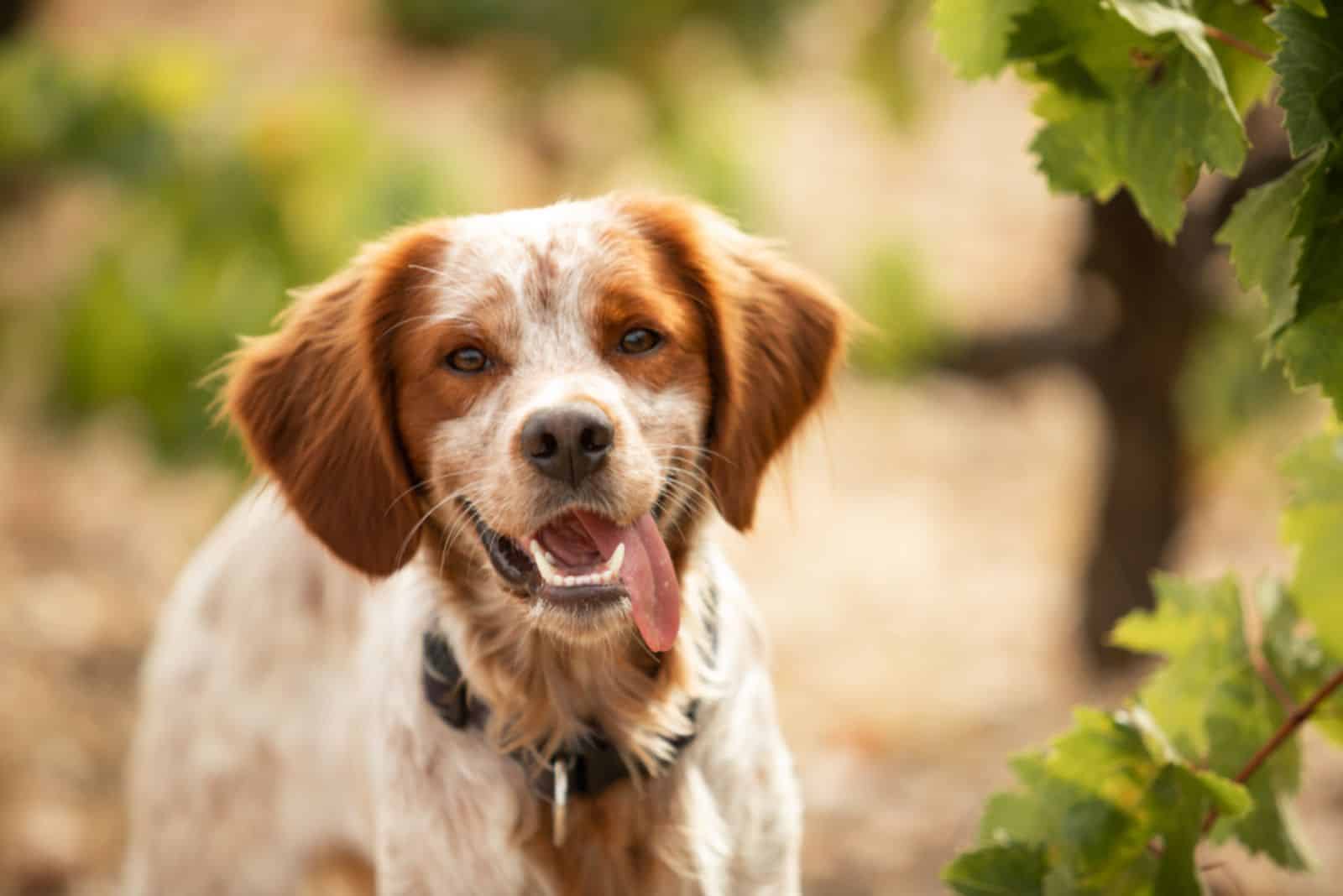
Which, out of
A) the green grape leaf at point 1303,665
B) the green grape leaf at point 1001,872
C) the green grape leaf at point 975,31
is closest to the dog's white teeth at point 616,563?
the green grape leaf at point 1001,872

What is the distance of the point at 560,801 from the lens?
1.77 m

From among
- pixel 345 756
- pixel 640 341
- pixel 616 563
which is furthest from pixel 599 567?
pixel 345 756

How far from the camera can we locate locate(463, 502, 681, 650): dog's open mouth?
5.54 ft

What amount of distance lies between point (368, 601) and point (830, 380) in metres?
0.80

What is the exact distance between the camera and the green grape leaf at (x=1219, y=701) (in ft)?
6.17

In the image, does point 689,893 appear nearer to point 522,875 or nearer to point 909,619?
point 522,875

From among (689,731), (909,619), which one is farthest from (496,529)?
(909,619)

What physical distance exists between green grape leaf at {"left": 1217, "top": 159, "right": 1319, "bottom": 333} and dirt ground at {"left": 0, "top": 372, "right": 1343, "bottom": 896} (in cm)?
75

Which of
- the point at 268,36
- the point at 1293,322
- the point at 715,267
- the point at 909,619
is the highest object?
the point at 1293,322

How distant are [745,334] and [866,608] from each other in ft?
16.5

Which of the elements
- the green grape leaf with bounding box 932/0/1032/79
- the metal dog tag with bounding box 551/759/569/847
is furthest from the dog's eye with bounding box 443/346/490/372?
the green grape leaf with bounding box 932/0/1032/79

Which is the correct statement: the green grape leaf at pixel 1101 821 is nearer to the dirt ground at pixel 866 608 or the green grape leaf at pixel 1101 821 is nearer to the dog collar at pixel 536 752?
the dog collar at pixel 536 752

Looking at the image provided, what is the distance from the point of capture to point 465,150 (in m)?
4.55

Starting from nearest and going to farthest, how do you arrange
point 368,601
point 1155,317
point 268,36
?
point 368,601, point 1155,317, point 268,36
